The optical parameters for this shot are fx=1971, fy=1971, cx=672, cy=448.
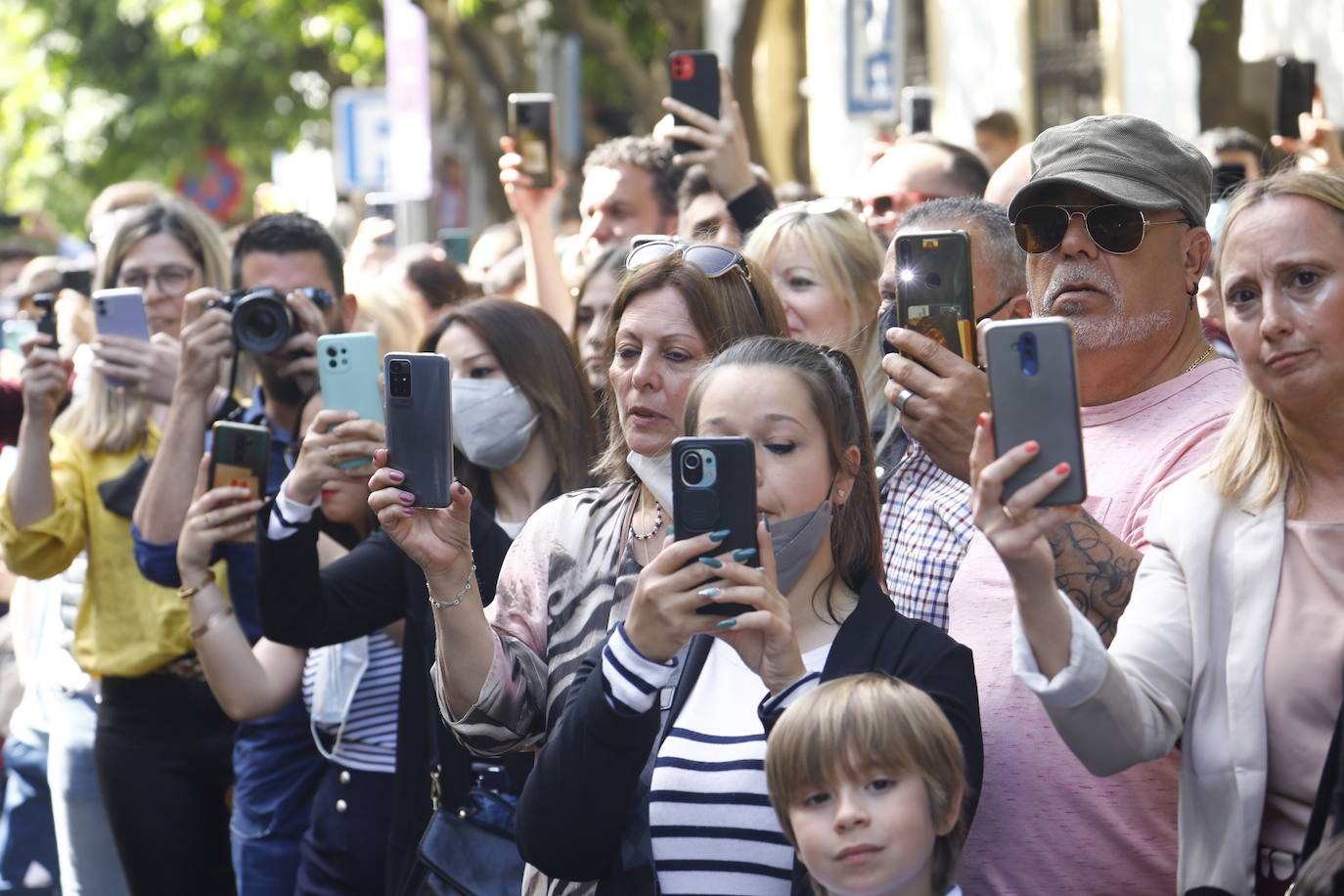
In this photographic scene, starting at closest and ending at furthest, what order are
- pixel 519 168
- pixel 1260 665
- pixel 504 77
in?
1. pixel 1260 665
2. pixel 519 168
3. pixel 504 77

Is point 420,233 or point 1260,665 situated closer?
point 1260,665

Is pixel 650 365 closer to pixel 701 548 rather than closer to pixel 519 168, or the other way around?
pixel 701 548

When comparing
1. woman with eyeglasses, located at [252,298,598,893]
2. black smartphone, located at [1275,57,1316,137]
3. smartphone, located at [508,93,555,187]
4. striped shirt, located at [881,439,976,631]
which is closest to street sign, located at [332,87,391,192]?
smartphone, located at [508,93,555,187]

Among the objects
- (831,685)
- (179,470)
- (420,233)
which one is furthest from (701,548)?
(420,233)

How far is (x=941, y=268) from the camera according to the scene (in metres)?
3.67

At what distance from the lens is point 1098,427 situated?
3.92 m

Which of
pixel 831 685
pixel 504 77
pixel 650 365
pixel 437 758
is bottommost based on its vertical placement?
pixel 437 758

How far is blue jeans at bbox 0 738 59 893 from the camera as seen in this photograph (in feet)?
23.2

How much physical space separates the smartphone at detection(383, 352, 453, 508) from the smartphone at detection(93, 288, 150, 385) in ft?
7.85

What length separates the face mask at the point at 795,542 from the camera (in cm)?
355

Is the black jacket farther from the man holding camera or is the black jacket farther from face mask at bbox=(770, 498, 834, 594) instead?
face mask at bbox=(770, 498, 834, 594)

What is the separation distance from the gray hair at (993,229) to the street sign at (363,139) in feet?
35.8

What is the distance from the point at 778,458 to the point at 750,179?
2.88m

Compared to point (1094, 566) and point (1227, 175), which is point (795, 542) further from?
point (1227, 175)
